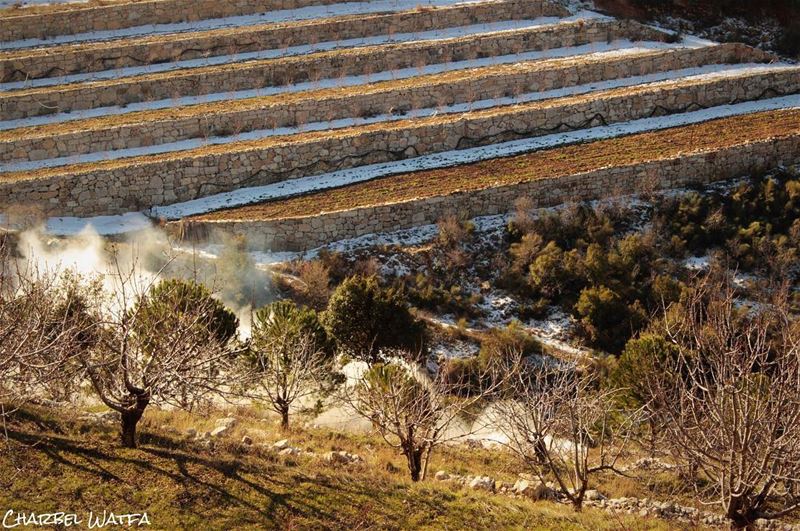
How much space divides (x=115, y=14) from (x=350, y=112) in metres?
11.7

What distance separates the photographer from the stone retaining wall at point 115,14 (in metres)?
36.1

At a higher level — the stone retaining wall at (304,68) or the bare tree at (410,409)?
the stone retaining wall at (304,68)

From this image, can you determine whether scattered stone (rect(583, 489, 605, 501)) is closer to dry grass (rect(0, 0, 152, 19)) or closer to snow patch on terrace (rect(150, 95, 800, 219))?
snow patch on terrace (rect(150, 95, 800, 219))

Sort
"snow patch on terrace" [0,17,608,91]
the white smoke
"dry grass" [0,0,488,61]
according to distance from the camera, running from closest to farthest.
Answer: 1. the white smoke
2. "snow patch on terrace" [0,17,608,91]
3. "dry grass" [0,0,488,61]

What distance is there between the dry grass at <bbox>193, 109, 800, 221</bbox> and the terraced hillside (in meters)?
0.09

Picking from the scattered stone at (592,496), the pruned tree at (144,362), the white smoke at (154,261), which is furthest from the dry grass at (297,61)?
the scattered stone at (592,496)

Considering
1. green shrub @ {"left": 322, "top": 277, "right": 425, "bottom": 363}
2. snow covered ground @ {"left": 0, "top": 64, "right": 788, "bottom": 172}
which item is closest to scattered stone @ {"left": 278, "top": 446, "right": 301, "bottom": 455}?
green shrub @ {"left": 322, "top": 277, "right": 425, "bottom": 363}

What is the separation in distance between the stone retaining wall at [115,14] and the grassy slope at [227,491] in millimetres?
24478

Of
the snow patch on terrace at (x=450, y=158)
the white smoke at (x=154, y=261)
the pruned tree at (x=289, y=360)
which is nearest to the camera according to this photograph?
the pruned tree at (x=289, y=360)

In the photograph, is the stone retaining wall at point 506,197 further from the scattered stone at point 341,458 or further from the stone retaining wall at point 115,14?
the stone retaining wall at point 115,14

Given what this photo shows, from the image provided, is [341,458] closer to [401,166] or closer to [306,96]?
[401,166]

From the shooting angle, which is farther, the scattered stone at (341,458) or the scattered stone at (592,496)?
the scattered stone at (341,458)

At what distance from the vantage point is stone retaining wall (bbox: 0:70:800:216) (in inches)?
1077

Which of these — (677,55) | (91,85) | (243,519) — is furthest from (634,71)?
(243,519)
